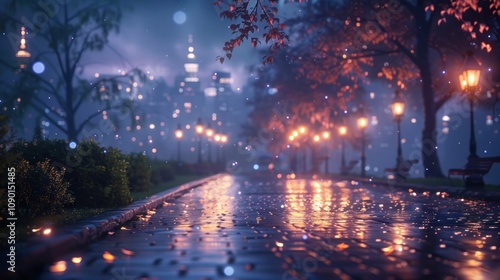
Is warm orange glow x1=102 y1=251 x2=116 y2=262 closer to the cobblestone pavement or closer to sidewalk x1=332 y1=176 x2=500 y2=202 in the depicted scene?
the cobblestone pavement

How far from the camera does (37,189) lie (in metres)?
13.1

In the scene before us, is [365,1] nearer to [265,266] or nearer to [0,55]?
[0,55]

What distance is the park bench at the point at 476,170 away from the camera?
75.0 feet

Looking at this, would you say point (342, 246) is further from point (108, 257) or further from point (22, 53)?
point (22, 53)

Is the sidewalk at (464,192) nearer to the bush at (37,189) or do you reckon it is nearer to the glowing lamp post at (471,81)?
the glowing lamp post at (471,81)

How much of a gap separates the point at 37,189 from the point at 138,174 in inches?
547

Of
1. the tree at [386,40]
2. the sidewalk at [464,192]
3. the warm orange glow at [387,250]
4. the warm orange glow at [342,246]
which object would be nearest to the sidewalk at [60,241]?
the warm orange glow at [342,246]

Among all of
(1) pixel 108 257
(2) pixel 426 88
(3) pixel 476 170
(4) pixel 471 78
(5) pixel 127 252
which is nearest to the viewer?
(1) pixel 108 257

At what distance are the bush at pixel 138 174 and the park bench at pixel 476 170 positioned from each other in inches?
449

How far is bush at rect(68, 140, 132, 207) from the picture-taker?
56.3ft

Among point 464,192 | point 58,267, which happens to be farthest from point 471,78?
point 58,267

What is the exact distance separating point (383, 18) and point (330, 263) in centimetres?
2556

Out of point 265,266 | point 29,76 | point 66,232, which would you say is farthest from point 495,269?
point 29,76

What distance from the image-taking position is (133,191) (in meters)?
26.2
